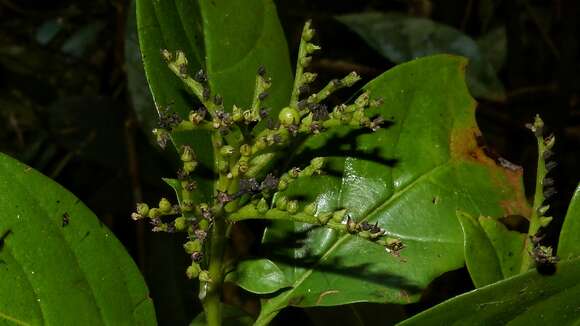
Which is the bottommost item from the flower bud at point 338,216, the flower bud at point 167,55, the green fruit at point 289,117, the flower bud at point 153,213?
the flower bud at point 338,216

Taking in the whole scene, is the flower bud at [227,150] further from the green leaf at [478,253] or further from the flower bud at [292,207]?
the green leaf at [478,253]

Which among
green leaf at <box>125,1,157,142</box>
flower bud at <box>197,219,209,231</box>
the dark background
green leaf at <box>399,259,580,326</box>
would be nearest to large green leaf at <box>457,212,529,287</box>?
green leaf at <box>399,259,580,326</box>

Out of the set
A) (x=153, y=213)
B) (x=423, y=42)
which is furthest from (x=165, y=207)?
(x=423, y=42)

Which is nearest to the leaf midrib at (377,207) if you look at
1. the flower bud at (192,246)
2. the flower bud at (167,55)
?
the flower bud at (192,246)

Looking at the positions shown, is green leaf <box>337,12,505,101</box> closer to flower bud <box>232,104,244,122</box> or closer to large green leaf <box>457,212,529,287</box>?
large green leaf <box>457,212,529,287</box>

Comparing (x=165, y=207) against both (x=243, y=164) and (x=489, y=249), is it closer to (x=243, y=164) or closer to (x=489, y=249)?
(x=243, y=164)
